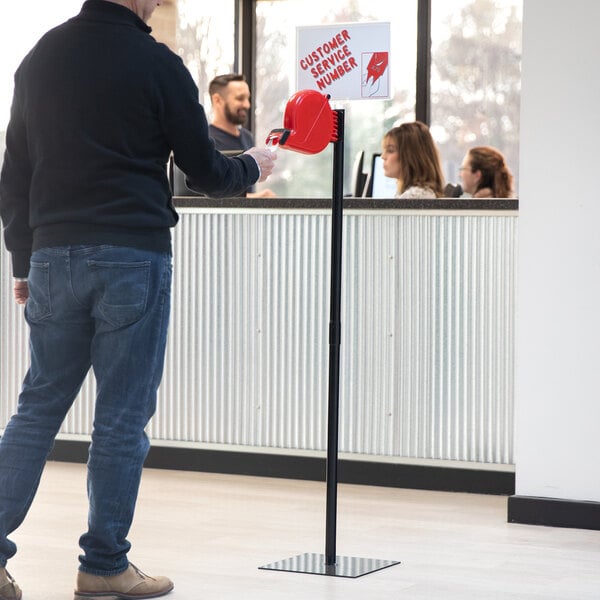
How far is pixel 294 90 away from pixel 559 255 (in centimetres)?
343

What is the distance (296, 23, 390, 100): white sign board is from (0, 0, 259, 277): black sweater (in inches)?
62.4

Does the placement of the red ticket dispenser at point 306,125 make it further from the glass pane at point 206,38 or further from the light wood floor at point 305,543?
the glass pane at point 206,38

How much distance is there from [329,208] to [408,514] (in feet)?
3.57

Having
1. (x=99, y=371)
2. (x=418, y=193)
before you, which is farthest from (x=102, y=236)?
(x=418, y=193)

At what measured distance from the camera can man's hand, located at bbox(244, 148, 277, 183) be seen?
2754mm

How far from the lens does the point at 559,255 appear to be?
3.51 m

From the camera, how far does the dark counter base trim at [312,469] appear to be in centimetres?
407

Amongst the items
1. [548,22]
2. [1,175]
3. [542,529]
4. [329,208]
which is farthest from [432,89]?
[1,175]

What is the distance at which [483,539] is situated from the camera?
10.9 ft

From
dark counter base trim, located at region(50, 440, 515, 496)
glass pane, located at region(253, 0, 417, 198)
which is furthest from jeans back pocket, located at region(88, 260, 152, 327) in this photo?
glass pane, located at region(253, 0, 417, 198)

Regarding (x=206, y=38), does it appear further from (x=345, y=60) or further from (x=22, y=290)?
(x=22, y=290)

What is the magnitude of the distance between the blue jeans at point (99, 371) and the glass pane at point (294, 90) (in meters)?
4.04

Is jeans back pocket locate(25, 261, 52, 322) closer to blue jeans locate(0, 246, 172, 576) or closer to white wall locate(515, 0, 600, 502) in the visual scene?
blue jeans locate(0, 246, 172, 576)

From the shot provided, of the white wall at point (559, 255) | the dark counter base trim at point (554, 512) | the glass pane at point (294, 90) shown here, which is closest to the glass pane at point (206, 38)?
the glass pane at point (294, 90)
